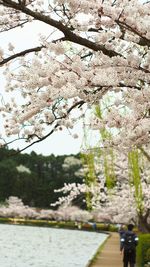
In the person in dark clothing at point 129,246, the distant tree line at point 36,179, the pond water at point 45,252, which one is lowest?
the person in dark clothing at point 129,246

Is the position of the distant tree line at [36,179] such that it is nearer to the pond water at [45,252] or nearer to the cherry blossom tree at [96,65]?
the pond water at [45,252]

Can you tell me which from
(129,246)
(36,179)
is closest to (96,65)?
(129,246)

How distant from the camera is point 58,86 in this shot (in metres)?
6.09

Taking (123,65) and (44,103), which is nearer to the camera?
(123,65)

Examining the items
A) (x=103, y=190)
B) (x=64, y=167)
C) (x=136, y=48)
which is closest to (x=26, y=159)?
(x=64, y=167)

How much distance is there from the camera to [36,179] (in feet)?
266

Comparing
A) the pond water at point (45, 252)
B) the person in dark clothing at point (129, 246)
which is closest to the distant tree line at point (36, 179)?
the pond water at point (45, 252)

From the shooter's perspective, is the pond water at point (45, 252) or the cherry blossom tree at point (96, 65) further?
the pond water at point (45, 252)

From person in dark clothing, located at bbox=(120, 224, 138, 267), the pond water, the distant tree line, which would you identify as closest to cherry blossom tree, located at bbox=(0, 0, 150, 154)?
person in dark clothing, located at bbox=(120, 224, 138, 267)

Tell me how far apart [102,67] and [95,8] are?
0.73 meters

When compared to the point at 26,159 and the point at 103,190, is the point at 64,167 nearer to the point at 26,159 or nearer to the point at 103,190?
the point at 26,159

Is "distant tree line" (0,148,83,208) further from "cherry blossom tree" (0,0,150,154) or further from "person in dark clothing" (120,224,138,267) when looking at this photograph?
"cherry blossom tree" (0,0,150,154)

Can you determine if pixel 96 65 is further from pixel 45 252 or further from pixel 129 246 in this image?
pixel 45 252

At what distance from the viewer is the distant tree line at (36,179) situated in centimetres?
7956
